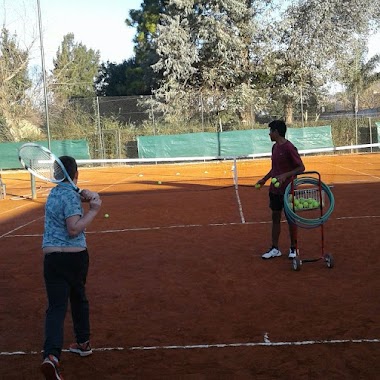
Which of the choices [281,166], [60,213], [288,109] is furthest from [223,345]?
[288,109]

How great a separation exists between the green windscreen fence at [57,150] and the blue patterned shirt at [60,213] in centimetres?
2501

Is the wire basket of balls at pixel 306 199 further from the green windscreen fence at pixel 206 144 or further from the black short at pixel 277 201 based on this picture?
the green windscreen fence at pixel 206 144

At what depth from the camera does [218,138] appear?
1091 inches

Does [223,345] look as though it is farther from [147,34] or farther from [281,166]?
[147,34]

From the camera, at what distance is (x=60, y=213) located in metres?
3.60

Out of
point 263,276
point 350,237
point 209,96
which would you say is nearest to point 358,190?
point 350,237

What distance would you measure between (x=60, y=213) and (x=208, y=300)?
2284 millimetres

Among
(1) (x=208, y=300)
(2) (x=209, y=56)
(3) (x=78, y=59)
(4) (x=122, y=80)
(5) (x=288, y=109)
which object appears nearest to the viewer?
(1) (x=208, y=300)

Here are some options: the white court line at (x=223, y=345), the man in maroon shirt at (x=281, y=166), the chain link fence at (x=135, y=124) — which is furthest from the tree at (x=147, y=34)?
the white court line at (x=223, y=345)

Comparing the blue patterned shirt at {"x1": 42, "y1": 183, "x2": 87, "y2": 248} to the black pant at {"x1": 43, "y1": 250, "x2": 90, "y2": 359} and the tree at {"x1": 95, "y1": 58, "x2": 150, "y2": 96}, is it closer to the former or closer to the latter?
the black pant at {"x1": 43, "y1": 250, "x2": 90, "y2": 359}

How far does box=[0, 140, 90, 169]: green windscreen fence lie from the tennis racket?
23.1 m

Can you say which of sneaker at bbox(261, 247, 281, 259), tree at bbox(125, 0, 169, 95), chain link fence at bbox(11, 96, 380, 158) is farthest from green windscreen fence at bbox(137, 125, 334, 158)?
sneaker at bbox(261, 247, 281, 259)

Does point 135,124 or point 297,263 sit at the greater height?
point 135,124

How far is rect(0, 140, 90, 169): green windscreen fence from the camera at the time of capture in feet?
91.7
